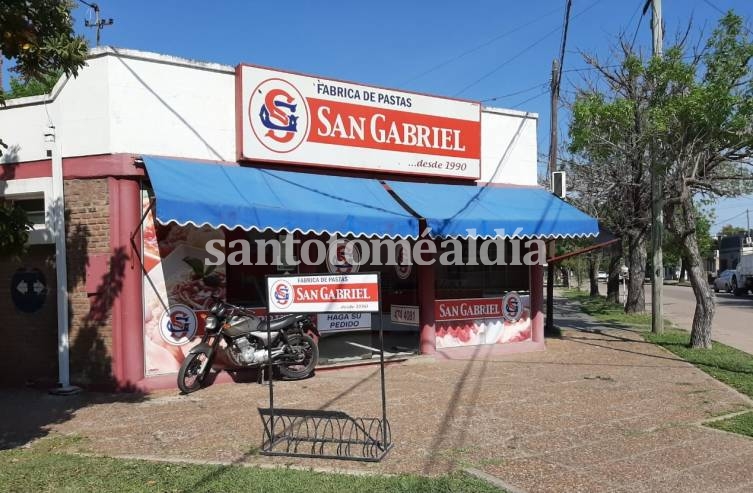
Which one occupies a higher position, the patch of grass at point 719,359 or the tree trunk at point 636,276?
the tree trunk at point 636,276

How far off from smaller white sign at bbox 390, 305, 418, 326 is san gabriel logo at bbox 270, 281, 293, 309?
5821 mm

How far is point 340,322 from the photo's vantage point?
34.6 ft

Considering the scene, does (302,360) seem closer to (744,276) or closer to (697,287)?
(697,287)

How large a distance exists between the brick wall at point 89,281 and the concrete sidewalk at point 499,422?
58cm

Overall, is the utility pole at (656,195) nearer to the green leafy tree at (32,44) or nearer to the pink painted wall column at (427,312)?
the pink painted wall column at (427,312)

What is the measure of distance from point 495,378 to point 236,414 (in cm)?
416

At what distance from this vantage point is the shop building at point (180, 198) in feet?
28.1

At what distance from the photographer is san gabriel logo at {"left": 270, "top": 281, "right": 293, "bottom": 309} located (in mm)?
5961

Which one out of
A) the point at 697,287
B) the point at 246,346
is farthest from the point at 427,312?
the point at 697,287

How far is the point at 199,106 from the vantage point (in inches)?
364

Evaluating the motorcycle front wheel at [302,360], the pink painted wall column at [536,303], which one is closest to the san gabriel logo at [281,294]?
the motorcycle front wheel at [302,360]

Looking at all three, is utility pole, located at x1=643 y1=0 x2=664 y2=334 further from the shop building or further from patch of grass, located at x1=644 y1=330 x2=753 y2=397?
the shop building

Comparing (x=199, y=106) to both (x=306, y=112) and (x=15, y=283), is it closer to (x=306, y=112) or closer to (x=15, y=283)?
(x=306, y=112)

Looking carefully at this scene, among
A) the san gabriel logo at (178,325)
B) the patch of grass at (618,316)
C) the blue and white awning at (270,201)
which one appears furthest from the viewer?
the patch of grass at (618,316)
